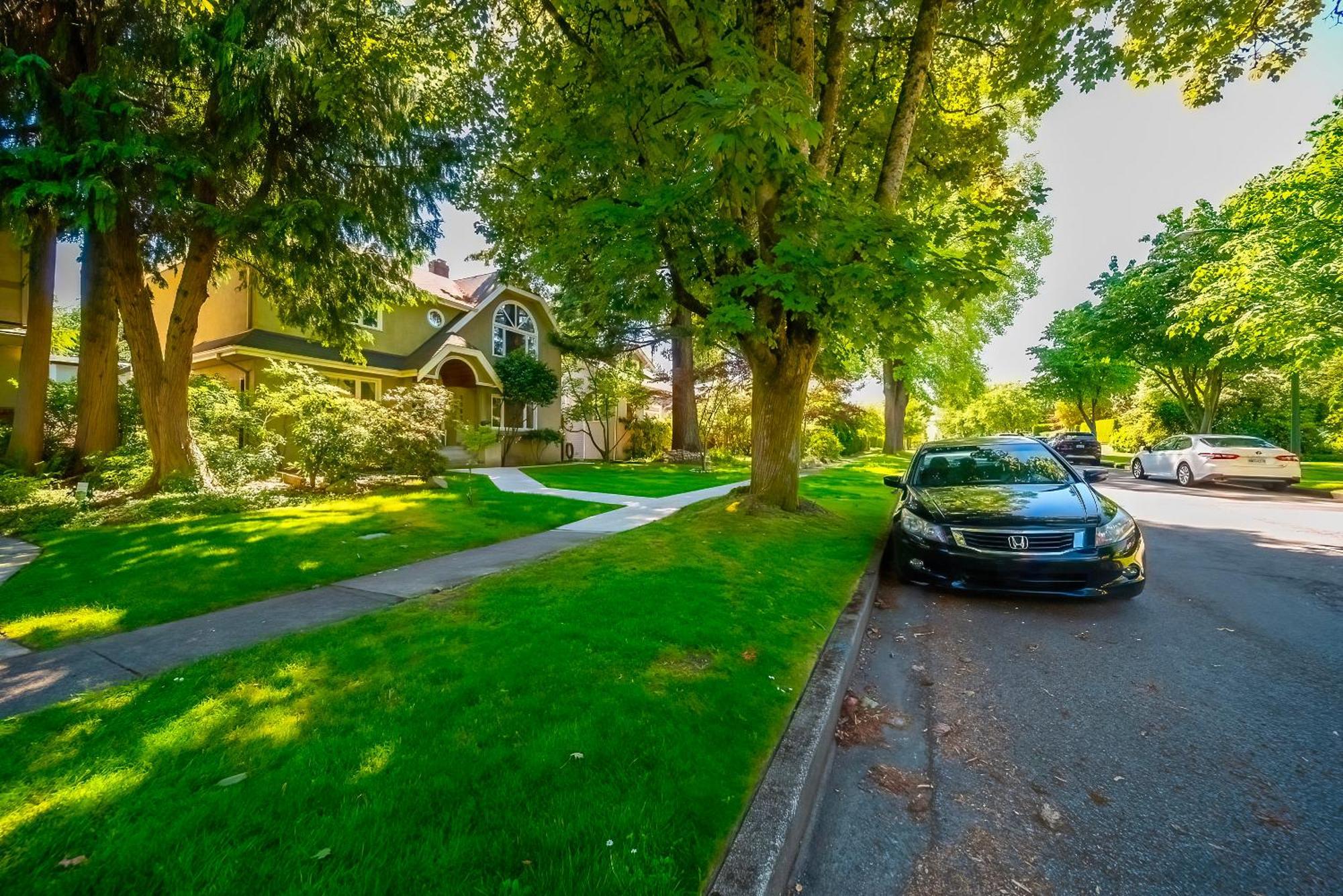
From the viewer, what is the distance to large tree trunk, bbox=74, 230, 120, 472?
11.3 meters

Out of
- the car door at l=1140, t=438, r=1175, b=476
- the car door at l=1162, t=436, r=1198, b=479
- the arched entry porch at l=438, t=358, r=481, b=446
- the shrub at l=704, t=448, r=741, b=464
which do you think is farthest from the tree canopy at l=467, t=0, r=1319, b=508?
the car door at l=1140, t=438, r=1175, b=476

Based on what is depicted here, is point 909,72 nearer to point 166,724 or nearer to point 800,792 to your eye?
point 800,792

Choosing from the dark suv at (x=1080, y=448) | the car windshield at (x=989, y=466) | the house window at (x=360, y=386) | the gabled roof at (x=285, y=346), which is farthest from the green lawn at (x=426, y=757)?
the dark suv at (x=1080, y=448)

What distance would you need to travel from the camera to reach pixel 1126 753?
2.73 meters

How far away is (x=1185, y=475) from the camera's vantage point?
51.6 ft

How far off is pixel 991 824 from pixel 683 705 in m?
1.42

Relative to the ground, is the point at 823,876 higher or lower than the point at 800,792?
lower

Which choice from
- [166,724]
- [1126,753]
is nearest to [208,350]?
[166,724]

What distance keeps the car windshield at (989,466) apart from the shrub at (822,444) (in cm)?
1498

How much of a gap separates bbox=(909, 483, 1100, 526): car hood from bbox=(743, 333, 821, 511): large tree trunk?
8.29 feet

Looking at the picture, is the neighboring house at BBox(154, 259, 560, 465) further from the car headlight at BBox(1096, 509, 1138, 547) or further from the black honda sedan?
the car headlight at BBox(1096, 509, 1138, 547)

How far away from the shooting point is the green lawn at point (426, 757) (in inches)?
69.6

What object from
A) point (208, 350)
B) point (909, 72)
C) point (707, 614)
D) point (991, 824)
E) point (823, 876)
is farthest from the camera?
point (208, 350)

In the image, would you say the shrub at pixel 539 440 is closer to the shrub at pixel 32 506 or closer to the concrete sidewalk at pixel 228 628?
the shrub at pixel 32 506
